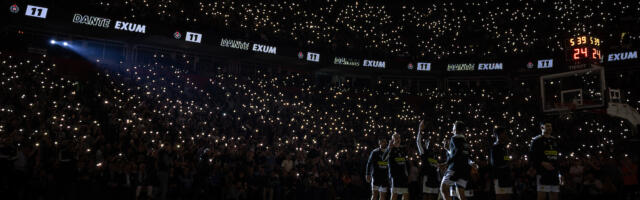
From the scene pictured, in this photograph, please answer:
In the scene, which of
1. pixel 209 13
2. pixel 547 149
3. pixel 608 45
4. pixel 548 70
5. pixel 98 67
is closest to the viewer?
pixel 547 149

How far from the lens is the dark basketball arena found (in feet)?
42.3

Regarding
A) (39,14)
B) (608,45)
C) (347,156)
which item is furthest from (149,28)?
(608,45)

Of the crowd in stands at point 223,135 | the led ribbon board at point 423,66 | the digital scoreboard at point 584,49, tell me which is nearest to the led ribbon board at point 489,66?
the led ribbon board at point 423,66

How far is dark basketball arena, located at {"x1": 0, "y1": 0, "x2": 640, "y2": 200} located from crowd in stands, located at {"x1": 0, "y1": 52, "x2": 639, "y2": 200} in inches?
2.7

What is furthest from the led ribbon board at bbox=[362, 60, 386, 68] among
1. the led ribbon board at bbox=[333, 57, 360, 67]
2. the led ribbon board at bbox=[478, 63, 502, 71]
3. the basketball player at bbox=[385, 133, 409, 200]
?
the basketball player at bbox=[385, 133, 409, 200]

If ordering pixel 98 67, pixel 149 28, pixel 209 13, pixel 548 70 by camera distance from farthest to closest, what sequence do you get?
pixel 548 70 < pixel 209 13 < pixel 149 28 < pixel 98 67

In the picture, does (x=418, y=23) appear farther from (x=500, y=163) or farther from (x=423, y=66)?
(x=500, y=163)

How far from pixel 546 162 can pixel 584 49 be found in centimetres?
1652

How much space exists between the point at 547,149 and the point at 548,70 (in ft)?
78.2

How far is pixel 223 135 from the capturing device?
18.4m

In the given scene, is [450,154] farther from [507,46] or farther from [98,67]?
[507,46]

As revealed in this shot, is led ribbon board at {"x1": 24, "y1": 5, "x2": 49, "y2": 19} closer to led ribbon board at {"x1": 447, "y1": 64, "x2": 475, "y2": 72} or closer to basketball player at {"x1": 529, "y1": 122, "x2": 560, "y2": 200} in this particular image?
basketball player at {"x1": 529, "y1": 122, "x2": 560, "y2": 200}

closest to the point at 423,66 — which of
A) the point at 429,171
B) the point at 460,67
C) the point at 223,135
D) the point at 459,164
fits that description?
the point at 460,67

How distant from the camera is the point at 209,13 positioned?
26.0 metres
